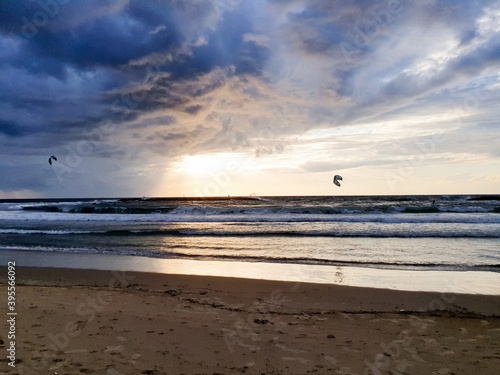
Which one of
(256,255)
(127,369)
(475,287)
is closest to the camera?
(127,369)

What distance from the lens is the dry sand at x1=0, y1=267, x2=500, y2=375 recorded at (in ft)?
14.4

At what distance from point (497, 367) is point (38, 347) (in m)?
5.66

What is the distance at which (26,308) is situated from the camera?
6.53 m

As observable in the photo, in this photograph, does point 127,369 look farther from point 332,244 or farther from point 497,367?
point 332,244

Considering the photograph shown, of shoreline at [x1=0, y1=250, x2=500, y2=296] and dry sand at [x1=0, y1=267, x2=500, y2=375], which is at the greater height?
dry sand at [x1=0, y1=267, x2=500, y2=375]

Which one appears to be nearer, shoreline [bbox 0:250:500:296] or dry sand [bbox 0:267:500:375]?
dry sand [bbox 0:267:500:375]

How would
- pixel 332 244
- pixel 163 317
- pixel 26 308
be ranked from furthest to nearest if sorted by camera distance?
pixel 332 244 < pixel 26 308 < pixel 163 317

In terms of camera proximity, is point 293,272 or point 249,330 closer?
point 249,330

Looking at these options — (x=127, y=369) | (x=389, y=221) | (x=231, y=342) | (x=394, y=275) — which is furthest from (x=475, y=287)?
(x=389, y=221)

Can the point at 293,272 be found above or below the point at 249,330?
below

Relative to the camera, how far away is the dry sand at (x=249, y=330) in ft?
14.4

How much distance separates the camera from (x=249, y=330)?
5.53 m

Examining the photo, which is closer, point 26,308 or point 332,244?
point 26,308

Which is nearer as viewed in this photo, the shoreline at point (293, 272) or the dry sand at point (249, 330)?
the dry sand at point (249, 330)
